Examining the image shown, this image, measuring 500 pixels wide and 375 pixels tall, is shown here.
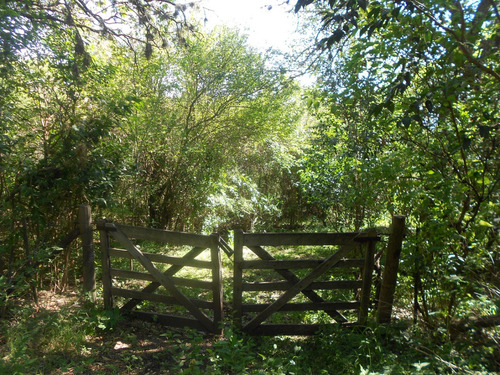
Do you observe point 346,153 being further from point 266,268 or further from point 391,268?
point 266,268

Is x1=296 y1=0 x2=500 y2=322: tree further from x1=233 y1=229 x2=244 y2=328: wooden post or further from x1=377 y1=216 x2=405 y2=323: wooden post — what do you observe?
x1=233 y1=229 x2=244 y2=328: wooden post

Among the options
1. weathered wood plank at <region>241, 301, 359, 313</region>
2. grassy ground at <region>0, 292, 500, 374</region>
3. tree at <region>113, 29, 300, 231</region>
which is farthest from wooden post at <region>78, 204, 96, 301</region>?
tree at <region>113, 29, 300, 231</region>

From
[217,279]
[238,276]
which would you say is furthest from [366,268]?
[217,279]

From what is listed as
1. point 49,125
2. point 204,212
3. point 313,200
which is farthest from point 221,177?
point 49,125

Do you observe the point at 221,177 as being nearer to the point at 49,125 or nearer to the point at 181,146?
the point at 181,146

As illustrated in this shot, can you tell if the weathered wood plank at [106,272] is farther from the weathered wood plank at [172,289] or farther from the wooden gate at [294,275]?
the wooden gate at [294,275]

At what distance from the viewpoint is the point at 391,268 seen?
14.5ft

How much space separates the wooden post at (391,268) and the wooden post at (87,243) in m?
4.01

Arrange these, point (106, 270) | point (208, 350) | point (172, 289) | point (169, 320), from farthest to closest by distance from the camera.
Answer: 1. point (106, 270)
2. point (169, 320)
3. point (172, 289)
4. point (208, 350)

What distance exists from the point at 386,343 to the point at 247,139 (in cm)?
839

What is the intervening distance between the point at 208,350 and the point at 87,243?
104 inches

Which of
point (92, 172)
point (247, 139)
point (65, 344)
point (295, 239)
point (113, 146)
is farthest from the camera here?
point (247, 139)

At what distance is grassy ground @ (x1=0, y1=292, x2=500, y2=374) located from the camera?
135 inches

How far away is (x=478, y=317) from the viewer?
3.50 metres
